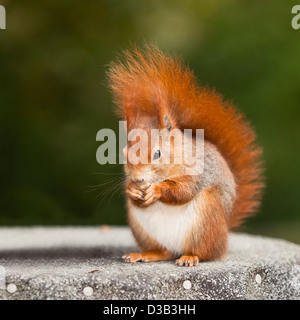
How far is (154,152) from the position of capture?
5.59ft

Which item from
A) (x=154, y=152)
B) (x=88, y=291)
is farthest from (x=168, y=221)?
(x=88, y=291)

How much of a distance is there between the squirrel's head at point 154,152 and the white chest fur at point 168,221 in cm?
10

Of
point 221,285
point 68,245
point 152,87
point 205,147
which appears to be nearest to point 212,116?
point 205,147

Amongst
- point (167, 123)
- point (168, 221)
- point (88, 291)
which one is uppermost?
point (167, 123)

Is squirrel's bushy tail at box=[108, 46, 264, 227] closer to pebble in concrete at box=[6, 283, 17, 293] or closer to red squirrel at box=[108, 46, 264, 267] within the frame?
red squirrel at box=[108, 46, 264, 267]

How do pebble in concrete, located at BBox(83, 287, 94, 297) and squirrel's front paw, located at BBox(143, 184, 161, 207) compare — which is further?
squirrel's front paw, located at BBox(143, 184, 161, 207)

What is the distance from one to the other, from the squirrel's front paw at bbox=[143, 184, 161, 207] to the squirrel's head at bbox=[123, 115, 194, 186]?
0.8 inches

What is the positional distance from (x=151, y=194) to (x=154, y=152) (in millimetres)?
119

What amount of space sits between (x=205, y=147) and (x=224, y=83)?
1.40 m

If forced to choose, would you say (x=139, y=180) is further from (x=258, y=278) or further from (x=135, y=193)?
(x=258, y=278)

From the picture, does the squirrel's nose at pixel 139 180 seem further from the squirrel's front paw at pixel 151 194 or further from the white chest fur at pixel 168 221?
the white chest fur at pixel 168 221

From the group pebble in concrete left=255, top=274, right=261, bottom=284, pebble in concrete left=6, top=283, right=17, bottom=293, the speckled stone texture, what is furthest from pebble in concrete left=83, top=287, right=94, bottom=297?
pebble in concrete left=255, top=274, right=261, bottom=284

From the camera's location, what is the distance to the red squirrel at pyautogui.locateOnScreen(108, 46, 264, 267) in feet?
5.76

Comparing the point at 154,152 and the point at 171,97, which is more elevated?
the point at 171,97
